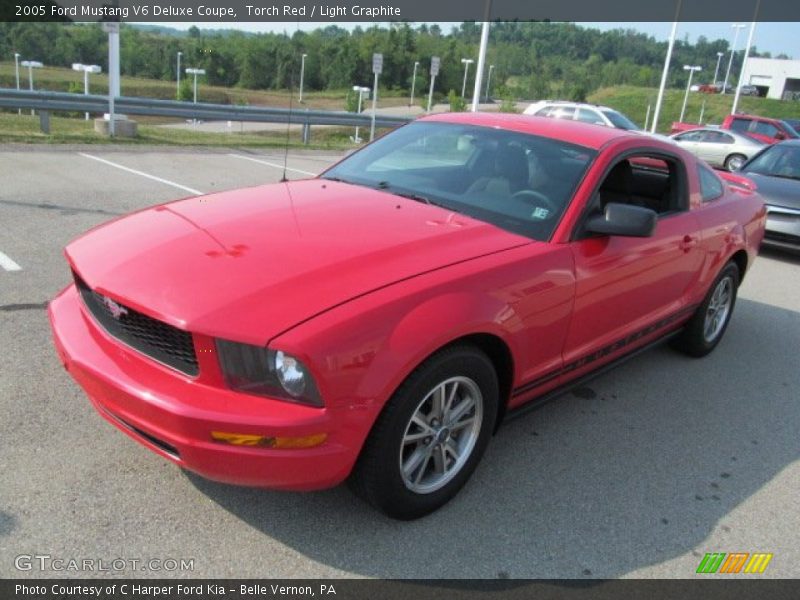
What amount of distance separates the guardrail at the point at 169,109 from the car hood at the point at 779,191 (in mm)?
7488

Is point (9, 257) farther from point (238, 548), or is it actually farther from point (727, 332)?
point (727, 332)

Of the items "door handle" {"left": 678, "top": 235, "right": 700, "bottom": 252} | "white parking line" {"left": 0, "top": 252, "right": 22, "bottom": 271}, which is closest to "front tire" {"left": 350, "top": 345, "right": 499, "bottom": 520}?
"door handle" {"left": 678, "top": 235, "right": 700, "bottom": 252}

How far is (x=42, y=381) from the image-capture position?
11.9 ft

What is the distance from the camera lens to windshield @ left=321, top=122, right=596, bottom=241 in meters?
3.39

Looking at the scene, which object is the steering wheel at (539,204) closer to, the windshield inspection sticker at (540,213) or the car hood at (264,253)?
the windshield inspection sticker at (540,213)

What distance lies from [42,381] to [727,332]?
5.19m

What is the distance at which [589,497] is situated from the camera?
3107mm

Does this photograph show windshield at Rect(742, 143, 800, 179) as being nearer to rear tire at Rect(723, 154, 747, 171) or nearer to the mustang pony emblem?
the mustang pony emblem

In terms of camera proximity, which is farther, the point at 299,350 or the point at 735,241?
the point at 735,241

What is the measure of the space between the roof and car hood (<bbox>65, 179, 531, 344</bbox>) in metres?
0.90

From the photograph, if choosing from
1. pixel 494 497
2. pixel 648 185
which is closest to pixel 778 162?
pixel 648 185

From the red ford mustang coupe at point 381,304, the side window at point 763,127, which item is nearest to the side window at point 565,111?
the side window at point 763,127

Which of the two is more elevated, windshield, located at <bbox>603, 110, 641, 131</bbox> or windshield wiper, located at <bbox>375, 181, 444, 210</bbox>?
windshield, located at <bbox>603, 110, 641, 131</bbox>

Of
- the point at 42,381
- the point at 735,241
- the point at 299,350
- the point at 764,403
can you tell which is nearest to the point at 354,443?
the point at 299,350
